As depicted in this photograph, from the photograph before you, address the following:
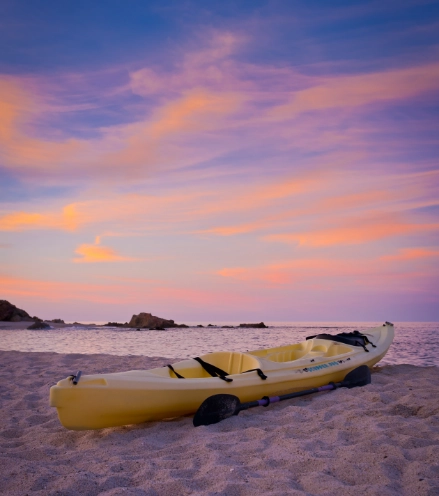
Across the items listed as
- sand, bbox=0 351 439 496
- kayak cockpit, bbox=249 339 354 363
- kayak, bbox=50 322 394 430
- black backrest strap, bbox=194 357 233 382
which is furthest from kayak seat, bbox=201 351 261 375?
kayak cockpit, bbox=249 339 354 363

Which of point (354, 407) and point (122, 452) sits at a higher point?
point (354, 407)

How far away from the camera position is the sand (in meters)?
2.58

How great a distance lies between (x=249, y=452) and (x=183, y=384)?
107 cm

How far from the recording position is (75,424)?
11.9ft

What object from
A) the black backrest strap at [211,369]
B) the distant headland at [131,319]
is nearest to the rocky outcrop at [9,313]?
the distant headland at [131,319]

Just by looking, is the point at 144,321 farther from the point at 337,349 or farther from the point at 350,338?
the point at 337,349

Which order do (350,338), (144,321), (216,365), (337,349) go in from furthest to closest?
(144,321), (350,338), (337,349), (216,365)

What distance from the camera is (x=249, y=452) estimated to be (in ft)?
10.3

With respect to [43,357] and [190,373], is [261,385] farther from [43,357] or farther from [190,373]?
[43,357]

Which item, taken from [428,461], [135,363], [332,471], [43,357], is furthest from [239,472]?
[43,357]

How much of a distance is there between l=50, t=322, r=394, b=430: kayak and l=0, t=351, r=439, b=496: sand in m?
0.16

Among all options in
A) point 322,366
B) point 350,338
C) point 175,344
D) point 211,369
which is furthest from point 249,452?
point 175,344

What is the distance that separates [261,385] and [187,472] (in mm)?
1884

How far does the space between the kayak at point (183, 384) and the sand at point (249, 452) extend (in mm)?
164
